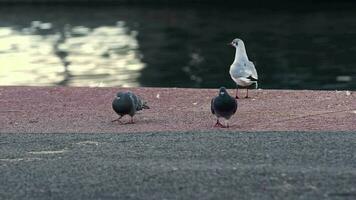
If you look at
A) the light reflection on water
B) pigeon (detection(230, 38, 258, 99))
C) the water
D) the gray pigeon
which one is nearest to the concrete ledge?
the gray pigeon

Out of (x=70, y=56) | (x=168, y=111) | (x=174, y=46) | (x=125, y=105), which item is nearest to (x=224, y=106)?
(x=125, y=105)

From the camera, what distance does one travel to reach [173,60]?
33219 millimetres

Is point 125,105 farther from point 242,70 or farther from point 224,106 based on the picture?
point 242,70

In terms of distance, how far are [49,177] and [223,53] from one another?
2655cm

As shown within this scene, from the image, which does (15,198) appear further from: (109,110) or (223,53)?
(223,53)

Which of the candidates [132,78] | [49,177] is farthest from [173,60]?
[49,177]

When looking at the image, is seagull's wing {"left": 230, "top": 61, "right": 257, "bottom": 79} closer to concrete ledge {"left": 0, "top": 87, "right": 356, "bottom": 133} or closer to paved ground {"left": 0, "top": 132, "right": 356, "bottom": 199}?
concrete ledge {"left": 0, "top": 87, "right": 356, "bottom": 133}

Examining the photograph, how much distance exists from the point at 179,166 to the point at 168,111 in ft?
15.7

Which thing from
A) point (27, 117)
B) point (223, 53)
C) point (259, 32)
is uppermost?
point (259, 32)

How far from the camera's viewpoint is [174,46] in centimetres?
3747

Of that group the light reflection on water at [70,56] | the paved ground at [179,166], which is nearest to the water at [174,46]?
the light reflection on water at [70,56]

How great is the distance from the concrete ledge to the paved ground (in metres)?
0.75

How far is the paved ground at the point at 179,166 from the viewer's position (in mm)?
7840

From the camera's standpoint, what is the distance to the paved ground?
25.7 ft
